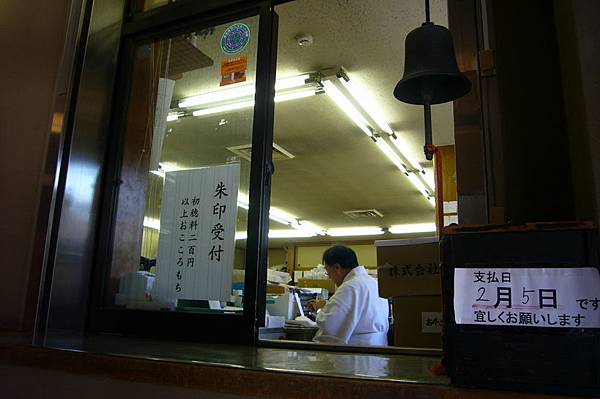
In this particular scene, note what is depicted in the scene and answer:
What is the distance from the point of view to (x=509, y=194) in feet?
4.54

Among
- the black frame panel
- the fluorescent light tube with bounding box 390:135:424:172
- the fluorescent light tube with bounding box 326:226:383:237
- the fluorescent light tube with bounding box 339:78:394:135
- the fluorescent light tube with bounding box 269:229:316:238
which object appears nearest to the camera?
the black frame panel

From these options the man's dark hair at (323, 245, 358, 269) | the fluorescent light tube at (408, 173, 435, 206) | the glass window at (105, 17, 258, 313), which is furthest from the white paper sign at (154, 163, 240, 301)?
the fluorescent light tube at (408, 173, 435, 206)

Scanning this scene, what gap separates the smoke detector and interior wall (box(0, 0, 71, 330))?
1.55m

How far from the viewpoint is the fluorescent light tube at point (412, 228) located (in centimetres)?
1028

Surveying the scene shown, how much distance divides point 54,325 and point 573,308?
1995 mm

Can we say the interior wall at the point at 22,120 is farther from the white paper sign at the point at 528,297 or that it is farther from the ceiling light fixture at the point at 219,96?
the white paper sign at the point at 528,297

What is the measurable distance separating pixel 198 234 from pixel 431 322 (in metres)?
1.07

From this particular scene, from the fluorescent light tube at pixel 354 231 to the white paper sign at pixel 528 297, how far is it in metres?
9.81

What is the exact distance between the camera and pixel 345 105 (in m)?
4.44

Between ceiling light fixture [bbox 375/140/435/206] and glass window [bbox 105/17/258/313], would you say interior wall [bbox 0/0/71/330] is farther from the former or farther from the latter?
ceiling light fixture [bbox 375/140/435/206]

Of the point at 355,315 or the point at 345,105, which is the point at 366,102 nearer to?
the point at 345,105

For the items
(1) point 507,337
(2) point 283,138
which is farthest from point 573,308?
(2) point 283,138

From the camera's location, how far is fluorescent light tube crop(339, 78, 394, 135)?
407cm

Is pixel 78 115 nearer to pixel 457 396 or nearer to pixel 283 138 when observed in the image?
pixel 457 396
